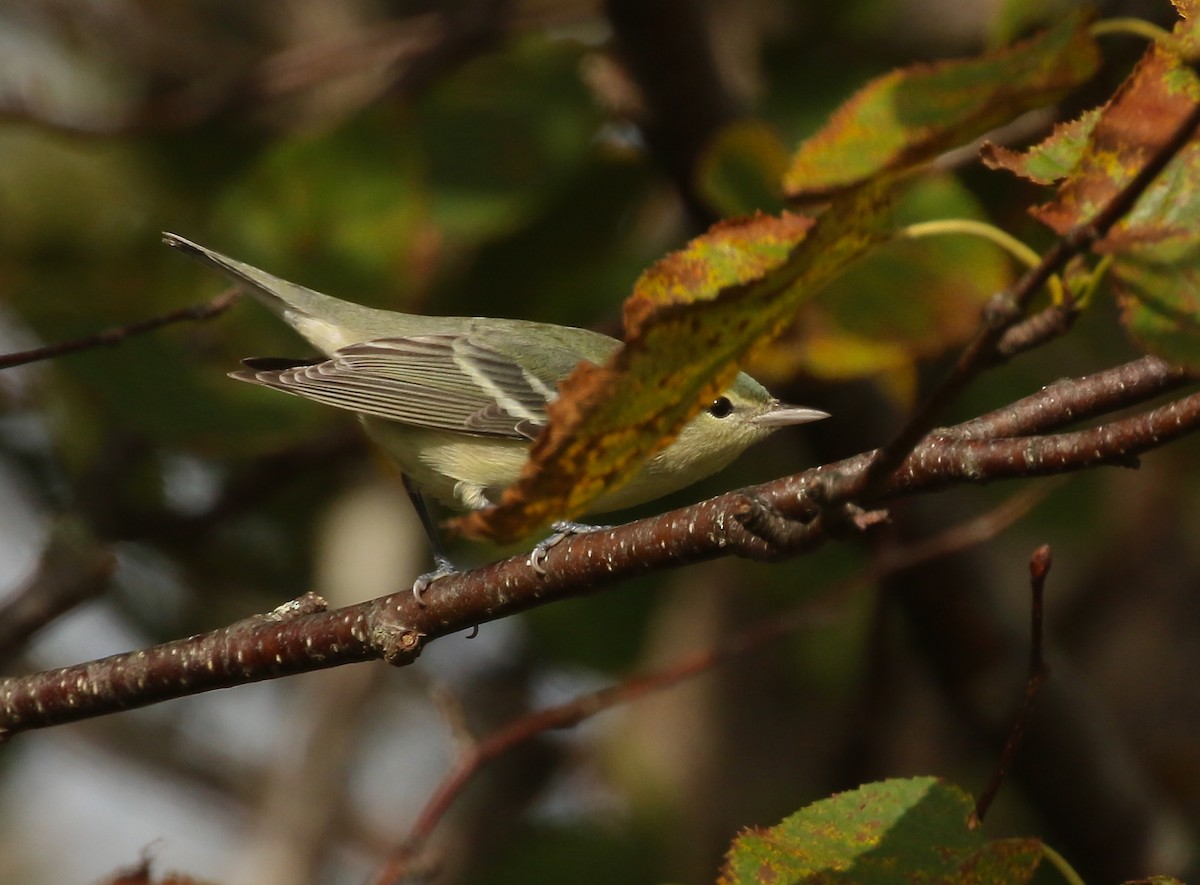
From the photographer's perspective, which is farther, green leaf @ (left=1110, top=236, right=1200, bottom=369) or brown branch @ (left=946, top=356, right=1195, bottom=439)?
brown branch @ (left=946, top=356, right=1195, bottom=439)

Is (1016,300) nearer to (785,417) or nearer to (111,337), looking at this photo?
(111,337)

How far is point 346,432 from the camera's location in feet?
14.4

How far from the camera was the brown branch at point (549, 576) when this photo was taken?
1.54 meters

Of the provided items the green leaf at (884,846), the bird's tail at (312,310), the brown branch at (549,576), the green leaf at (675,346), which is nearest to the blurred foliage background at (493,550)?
the bird's tail at (312,310)

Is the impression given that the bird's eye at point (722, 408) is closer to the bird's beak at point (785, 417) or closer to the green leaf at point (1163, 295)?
the bird's beak at point (785, 417)

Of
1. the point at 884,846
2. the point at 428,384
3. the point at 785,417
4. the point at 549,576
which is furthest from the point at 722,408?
the point at 884,846

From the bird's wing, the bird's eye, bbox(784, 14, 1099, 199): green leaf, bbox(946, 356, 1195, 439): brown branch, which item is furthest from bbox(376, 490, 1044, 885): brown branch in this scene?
bbox(784, 14, 1099, 199): green leaf

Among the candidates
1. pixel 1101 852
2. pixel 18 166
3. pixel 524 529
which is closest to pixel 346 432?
pixel 18 166

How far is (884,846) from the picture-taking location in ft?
4.95

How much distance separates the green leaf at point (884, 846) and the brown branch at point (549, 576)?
14.0 inches

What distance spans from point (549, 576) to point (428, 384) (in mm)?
1631

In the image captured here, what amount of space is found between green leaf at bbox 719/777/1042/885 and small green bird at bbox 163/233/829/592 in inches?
55.2

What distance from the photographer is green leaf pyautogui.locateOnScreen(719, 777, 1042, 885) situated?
1.42m

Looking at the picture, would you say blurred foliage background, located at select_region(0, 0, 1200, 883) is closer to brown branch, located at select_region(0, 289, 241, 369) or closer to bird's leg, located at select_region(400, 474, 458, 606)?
bird's leg, located at select_region(400, 474, 458, 606)
